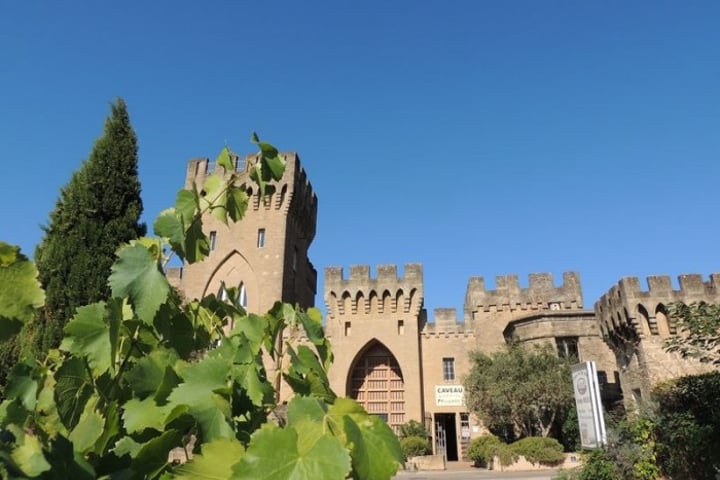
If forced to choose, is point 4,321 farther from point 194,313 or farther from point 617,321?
point 617,321

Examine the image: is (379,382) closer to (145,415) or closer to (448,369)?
(448,369)

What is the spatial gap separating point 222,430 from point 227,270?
91.0 feet

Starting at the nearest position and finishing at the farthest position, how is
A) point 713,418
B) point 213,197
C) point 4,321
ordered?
point 4,321 → point 213,197 → point 713,418

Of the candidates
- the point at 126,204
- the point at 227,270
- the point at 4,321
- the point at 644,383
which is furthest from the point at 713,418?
the point at 227,270

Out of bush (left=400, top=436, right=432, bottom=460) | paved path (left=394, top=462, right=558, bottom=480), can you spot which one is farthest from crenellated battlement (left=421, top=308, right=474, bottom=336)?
paved path (left=394, top=462, right=558, bottom=480)

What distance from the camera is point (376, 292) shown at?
28.5 meters

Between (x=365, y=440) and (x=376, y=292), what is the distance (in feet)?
90.8

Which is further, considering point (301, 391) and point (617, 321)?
point (617, 321)

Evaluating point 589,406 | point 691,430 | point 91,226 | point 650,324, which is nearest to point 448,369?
point 650,324

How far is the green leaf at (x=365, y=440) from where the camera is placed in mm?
896

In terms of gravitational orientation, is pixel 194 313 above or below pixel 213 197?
below

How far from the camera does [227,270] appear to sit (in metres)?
27.9

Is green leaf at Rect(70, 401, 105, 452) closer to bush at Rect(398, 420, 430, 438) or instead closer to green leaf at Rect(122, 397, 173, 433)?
green leaf at Rect(122, 397, 173, 433)

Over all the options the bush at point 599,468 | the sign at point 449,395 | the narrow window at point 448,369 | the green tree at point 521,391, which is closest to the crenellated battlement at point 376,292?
the narrow window at point 448,369
